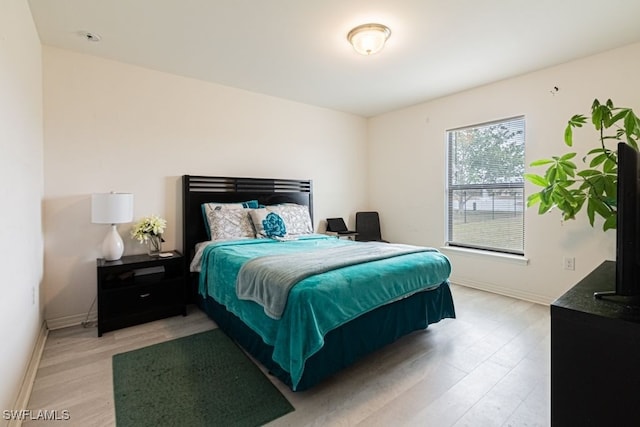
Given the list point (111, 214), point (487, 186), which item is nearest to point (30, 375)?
point (111, 214)

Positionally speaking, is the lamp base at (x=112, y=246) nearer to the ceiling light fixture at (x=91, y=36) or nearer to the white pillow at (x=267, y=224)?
the white pillow at (x=267, y=224)

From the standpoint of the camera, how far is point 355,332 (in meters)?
2.03

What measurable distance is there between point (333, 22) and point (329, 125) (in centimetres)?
233

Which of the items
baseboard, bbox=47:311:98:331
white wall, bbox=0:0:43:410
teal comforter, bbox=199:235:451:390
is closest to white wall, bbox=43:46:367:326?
baseboard, bbox=47:311:98:331

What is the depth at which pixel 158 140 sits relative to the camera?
321 cm

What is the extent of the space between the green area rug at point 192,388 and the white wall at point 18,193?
0.55 m

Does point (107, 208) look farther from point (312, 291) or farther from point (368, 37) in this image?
point (368, 37)

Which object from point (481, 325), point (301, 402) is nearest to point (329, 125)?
point (481, 325)

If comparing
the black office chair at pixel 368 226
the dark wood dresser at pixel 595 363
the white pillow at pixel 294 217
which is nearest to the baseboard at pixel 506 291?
the black office chair at pixel 368 226

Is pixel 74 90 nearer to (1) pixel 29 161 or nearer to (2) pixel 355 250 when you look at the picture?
(1) pixel 29 161

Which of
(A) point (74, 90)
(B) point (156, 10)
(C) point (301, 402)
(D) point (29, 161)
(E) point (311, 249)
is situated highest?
(B) point (156, 10)

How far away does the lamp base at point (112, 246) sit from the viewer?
2.75m

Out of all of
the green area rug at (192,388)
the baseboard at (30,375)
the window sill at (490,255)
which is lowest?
the green area rug at (192,388)

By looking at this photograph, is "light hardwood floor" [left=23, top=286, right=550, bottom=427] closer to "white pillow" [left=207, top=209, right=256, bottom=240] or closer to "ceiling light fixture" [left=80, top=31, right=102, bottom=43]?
"white pillow" [left=207, top=209, right=256, bottom=240]
